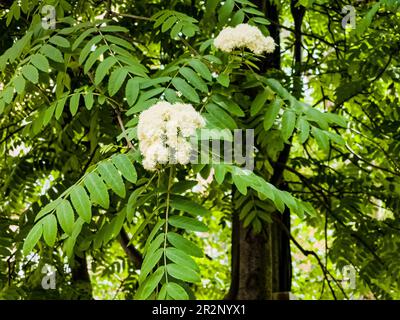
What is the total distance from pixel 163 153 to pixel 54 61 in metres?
0.91

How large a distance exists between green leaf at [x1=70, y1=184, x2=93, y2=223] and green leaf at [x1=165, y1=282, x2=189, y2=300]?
1.06ft

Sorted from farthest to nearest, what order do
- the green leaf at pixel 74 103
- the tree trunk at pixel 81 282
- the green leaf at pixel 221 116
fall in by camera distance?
the tree trunk at pixel 81 282 → the green leaf at pixel 74 103 → the green leaf at pixel 221 116

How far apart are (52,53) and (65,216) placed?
739mm

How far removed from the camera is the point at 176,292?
1446 millimetres

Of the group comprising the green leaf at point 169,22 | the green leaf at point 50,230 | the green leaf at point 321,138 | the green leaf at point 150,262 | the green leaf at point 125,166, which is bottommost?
the green leaf at point 150,262

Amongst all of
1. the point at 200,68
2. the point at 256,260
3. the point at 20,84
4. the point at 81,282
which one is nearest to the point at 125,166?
the point at 200,68

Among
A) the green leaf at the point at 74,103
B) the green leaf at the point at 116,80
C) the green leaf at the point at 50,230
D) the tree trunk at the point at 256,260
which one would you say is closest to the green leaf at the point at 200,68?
the green leaf at the point at 116,80

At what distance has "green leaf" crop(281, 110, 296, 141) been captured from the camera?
2.01 meters

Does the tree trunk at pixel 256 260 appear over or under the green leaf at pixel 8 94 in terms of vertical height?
under

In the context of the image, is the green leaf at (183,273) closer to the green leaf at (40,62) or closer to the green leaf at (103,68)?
the green leaf at (103,68)

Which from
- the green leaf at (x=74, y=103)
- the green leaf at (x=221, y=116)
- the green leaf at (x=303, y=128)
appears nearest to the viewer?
the green leaf at (x=221, y=116)

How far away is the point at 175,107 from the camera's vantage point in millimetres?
1600

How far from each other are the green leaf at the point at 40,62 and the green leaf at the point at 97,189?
0.56m

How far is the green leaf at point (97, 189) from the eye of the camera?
1.66 m
